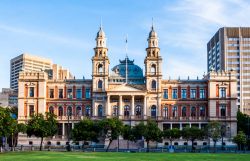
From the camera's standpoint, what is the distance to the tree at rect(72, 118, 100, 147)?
374 ft

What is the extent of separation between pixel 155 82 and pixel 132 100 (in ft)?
27.2

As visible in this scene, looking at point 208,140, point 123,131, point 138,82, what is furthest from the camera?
point 138,82

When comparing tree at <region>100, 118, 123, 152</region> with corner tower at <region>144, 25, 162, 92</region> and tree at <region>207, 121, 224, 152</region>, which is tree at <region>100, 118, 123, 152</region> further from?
corner tower at <region>144, 25, 162, 92</region>

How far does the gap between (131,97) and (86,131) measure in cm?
3048

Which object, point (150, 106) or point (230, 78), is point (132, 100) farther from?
point (230, 78)

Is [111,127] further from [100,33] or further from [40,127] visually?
[100,33]

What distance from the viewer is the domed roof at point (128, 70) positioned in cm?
15000

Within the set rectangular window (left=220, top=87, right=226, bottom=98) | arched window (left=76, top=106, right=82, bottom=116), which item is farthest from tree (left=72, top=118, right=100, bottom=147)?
rectangular window (left=220, top=87, right=226, bottom=98)

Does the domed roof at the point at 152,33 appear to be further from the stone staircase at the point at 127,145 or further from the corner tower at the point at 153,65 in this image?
the stone staircase at the point at 127,145

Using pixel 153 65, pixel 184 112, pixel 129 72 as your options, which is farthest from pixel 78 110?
pixel 184 112

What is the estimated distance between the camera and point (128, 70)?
151m

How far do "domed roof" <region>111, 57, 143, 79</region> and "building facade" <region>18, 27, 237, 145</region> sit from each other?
1.55ft

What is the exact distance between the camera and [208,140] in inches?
5502

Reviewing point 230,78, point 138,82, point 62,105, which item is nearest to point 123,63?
point 138,82
